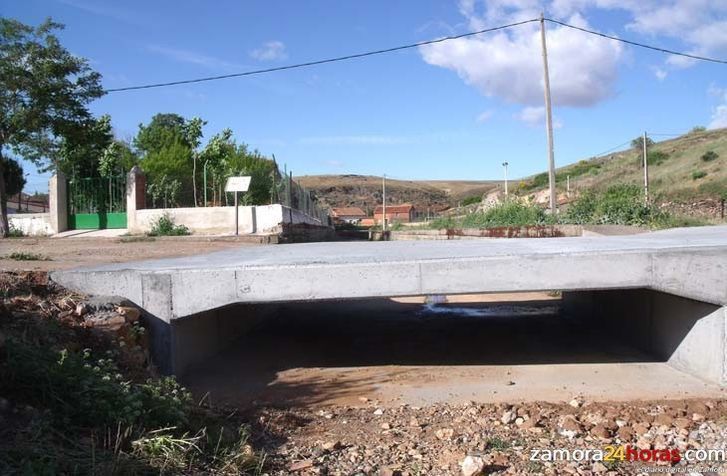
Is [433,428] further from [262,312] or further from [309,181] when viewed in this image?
[309,181]

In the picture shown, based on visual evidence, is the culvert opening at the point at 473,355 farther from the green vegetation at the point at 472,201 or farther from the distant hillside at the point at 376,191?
the distant hillside at the point at 376,191

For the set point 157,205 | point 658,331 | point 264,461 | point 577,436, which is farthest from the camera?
point 157,205

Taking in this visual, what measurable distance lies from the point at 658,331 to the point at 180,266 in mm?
5976

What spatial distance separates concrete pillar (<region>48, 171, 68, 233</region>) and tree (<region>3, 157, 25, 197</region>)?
31.3ft

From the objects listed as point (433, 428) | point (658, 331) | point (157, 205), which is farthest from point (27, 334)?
point (157, 205)

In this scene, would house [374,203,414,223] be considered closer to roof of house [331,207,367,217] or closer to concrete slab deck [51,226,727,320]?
roof of house [331,207,367,217]

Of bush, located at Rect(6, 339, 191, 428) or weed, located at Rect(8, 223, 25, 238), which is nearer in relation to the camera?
bush, located at Rect(6, 339, 191, 428)

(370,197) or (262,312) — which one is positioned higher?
(370,197)

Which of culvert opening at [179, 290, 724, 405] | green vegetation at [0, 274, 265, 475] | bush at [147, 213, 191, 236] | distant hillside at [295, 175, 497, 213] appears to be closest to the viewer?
green vegetation at [0, 274, 265, 475]

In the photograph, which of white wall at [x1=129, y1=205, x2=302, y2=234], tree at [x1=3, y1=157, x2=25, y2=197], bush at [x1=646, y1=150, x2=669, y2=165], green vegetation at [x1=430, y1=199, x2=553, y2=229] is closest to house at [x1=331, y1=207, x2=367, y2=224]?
bush at [x1=646, y1=150, x2=669, y2=165]

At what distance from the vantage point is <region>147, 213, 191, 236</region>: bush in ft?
61.7

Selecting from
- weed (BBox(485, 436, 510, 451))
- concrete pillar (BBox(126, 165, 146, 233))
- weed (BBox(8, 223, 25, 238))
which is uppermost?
concrete pillar (BBox(126, 165, 146, 233))

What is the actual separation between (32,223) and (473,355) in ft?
60.5

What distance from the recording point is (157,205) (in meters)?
21.6
